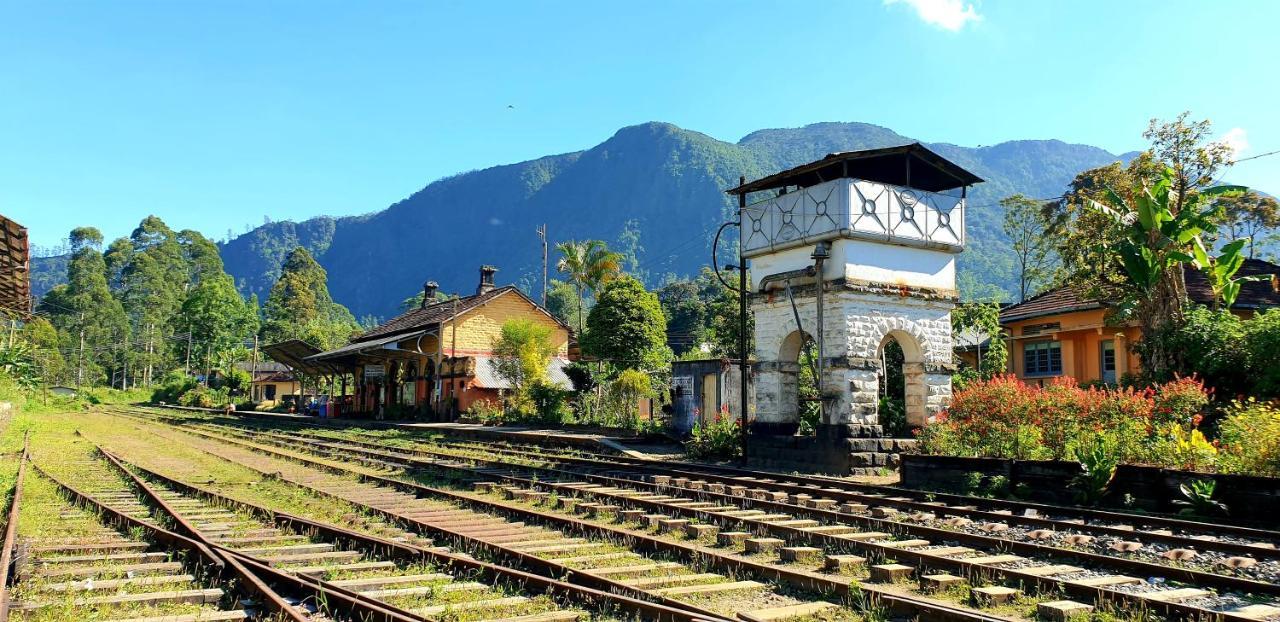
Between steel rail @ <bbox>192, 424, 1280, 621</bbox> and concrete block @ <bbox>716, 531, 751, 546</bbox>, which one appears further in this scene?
concrete block @ <bbox>716, 531, 751, 546</bbox>

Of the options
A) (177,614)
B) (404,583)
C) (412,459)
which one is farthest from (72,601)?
(412,459)

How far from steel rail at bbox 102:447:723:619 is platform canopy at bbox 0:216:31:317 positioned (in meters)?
15.9

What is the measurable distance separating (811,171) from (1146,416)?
8174mm

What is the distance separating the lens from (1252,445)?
10.6m

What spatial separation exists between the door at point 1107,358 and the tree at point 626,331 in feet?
51.4

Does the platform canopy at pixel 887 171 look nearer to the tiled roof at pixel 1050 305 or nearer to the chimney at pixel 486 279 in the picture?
the tiled roof at pixel 1050 305

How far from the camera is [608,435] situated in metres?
24.6

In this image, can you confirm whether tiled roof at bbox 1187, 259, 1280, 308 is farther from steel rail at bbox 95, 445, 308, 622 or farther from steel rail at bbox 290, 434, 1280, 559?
steel rail at bbox 95, 445, 308, 622

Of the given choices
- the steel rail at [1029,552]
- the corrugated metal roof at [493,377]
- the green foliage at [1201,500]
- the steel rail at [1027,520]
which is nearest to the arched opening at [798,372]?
the steel rail at [1027,520]

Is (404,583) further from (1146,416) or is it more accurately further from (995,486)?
(1146,416)

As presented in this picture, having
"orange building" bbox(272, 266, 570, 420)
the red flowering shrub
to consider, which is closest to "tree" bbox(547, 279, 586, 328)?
"orange building" bbox(272, 266, 570, 420)

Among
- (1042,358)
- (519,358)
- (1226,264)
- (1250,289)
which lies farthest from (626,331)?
(1226,264)

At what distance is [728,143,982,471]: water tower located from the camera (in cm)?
1675

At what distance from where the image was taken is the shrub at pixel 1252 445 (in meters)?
10.1
